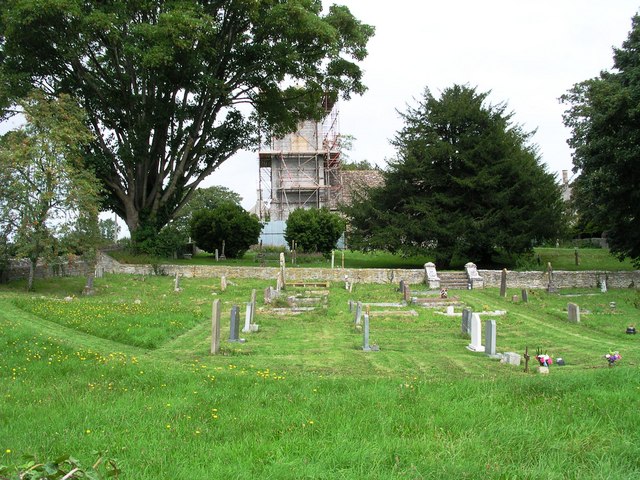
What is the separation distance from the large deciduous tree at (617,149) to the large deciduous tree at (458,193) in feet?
13.8

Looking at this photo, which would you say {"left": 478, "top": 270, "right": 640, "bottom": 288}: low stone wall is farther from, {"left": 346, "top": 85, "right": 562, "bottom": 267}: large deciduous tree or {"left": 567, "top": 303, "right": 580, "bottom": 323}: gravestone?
{"left": 567, "top": 303, "right": 580, "bottom": 323}: gravestone

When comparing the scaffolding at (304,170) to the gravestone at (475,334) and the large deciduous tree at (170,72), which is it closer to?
the large deciduous tree at (170,72)

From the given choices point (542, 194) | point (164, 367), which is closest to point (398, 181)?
point (542, 194)

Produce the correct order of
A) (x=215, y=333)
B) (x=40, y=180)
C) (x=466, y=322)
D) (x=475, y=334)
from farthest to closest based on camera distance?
(x=40, y=180) → (x=466, y=322) → (x=475, y=334) → (x=215, y=333)

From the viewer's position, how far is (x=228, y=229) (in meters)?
42.7

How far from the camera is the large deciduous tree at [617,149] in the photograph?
25.8 meters

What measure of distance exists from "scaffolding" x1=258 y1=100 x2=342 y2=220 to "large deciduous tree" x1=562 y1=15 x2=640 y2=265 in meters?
29.9

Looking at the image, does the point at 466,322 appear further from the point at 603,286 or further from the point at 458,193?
the point at 458,193

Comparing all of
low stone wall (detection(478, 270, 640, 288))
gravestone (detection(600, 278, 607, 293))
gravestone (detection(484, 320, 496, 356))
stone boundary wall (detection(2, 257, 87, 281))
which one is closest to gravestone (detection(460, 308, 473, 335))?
gravestone (detection(484, 320, 496, 356))

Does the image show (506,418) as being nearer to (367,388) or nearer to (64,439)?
(367,388)

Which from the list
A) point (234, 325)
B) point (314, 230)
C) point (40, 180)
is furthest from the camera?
point (314, 230)

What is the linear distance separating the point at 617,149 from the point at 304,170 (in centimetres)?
3752

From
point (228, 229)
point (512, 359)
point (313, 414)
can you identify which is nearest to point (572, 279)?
point (512, 359)

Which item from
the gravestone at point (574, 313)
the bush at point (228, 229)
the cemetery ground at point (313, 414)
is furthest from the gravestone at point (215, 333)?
the bush at point (228, 229)
